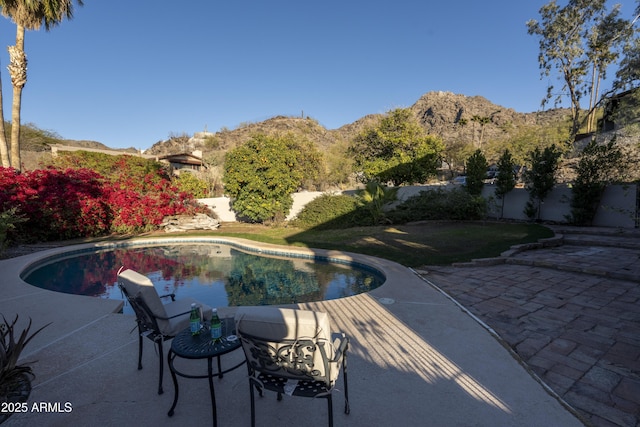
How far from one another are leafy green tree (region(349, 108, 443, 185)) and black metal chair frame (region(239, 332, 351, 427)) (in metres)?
18.8

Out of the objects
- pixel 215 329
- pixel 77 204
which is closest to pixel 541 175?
pixel 215 329

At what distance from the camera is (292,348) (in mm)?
1922

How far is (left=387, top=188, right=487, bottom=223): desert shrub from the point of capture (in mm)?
14289

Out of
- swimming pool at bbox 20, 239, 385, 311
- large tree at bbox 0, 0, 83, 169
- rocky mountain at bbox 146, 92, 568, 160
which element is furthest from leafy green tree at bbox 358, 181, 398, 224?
rocky mountain at bbox 146, 92, 568, 160

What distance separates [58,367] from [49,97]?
30.4 metres

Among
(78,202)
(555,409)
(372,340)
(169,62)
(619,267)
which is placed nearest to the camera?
(555,409)

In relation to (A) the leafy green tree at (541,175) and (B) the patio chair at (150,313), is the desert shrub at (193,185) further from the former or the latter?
(A) the leafy green tree at (541,175)

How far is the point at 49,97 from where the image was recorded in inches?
926

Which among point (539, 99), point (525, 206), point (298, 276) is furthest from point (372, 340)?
point (539, 99)

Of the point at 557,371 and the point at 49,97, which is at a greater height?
the point at 49,97

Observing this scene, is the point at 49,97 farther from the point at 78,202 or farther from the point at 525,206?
the point at 525,206

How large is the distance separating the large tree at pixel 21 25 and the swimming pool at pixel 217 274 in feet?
30.1

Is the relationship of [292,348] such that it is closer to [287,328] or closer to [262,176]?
[287,328]

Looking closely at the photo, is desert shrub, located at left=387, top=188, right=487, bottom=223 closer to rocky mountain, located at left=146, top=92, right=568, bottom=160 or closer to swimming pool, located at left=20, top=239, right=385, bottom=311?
swimming pool, located at left=20, top=239, right=385, bottom=311
